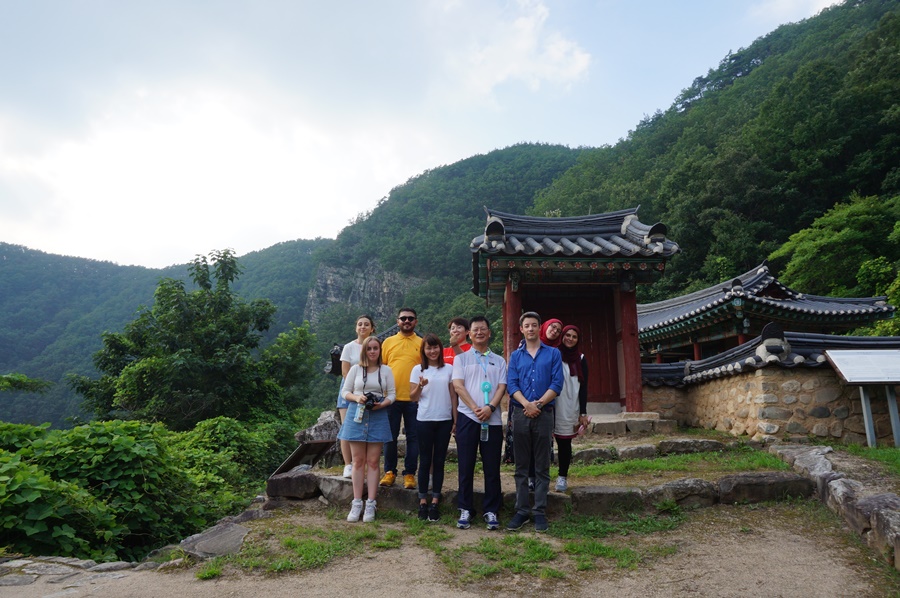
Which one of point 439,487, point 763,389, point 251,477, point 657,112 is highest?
point 657,112

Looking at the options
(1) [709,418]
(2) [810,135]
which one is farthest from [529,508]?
(2) [810,135]

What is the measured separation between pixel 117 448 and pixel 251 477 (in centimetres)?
557

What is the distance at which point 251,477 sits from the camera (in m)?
10.7

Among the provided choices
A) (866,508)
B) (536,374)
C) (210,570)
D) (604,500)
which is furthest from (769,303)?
(210,570)

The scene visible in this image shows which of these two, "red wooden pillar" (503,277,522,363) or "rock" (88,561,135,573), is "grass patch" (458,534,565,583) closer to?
"rock" (88,561,135,573)

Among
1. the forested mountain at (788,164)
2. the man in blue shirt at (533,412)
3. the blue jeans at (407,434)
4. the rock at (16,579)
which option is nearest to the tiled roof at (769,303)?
the man in blue shirt at (533,412)

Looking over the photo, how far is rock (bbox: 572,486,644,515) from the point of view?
4.72 meters

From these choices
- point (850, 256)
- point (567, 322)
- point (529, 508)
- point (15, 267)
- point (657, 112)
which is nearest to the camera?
point (529, 508)

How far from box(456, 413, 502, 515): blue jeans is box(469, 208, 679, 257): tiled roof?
4.68 m

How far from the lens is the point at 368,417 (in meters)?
4.73

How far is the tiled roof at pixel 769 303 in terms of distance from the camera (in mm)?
Answer: 12914

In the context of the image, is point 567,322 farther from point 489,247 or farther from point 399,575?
point 399,575

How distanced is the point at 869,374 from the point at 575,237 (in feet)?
→ 15.8

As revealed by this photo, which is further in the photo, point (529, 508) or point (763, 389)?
point (763, 389)
